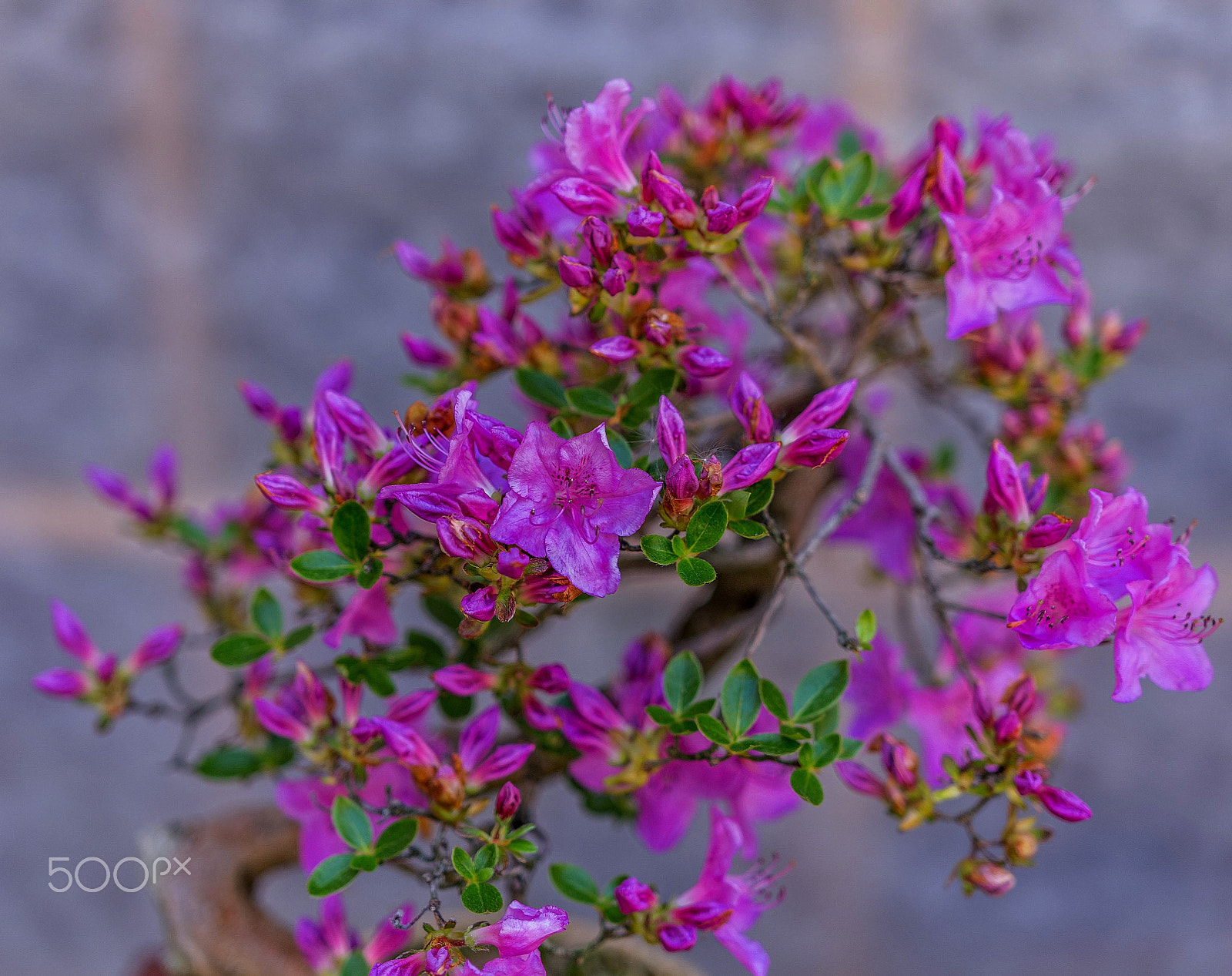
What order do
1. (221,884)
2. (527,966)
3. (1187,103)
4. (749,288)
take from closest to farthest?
(527,966) < (221,884) < (749,288) < (1187,103)

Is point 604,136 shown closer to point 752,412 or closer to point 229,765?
point 752,412

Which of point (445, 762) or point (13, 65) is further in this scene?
point (13, 65)

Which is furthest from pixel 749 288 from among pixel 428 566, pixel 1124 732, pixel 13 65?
pixel 13 65

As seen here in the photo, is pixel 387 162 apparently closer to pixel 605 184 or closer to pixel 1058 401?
pixel 605 184

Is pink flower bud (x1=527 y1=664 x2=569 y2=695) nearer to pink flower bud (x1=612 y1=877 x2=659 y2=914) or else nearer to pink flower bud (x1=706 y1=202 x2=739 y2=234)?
pink flower bud (x1=612 y1=877 x2=659 y2=914)

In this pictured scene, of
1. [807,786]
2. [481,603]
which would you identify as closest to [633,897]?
[807,786]

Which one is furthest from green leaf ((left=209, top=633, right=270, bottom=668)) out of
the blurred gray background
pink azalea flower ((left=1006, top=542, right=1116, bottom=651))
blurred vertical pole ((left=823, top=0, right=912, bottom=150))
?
blurred vertical pole ((left=823, top=0, right=912, bottom=150))
